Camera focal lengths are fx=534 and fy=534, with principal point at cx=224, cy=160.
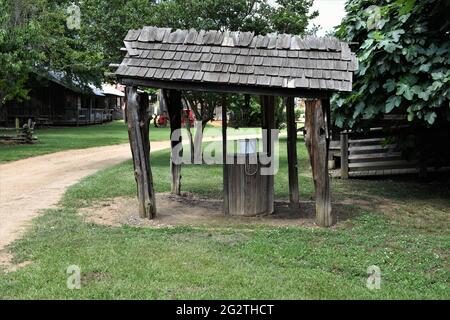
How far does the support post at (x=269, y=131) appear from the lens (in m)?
9.71

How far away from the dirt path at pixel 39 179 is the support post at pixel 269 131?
4207 millimetres

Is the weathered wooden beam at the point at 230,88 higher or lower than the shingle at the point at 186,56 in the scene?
lower

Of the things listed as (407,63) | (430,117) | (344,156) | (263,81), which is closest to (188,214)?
(263,81)

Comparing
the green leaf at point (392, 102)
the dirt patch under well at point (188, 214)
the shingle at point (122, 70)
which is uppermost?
the shingle at point (122, 70)

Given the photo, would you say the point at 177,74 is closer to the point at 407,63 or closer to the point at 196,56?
the point at 196,56

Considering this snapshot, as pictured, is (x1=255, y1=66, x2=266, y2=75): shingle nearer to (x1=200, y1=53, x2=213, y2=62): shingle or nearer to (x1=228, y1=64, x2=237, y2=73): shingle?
(x1=228, y1=64, x2=237, y2=73): shingle

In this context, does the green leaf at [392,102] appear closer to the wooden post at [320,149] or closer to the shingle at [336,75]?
the wooden post at [320,149]

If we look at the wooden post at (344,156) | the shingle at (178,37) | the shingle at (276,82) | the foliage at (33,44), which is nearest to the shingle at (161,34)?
the shingle at (178,37)

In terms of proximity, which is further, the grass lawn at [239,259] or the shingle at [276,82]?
the shingle at [276,82]

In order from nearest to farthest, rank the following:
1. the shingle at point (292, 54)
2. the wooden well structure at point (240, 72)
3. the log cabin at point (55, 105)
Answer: the wooden well structure at point (240, 72) → the shingle at point (292, 54) → the log cabin at point (55, 105)

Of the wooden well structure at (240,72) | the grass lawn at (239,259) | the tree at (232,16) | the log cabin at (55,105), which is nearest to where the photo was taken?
the grass lawn at (239,259)

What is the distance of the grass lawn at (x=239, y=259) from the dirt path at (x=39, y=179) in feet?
1.56

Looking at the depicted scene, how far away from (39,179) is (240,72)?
8070 millimetres
